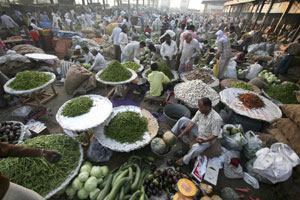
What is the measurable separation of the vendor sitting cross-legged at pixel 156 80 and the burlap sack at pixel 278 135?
320cm

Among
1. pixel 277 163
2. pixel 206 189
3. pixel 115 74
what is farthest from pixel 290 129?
pixel 115 74

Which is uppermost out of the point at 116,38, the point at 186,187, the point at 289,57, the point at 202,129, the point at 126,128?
the point at 289,57

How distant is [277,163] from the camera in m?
2.84

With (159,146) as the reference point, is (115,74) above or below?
above

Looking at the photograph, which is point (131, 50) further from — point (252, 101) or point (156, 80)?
point (252, 101)

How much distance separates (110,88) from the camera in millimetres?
6660

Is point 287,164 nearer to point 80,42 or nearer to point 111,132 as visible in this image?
point 111,132

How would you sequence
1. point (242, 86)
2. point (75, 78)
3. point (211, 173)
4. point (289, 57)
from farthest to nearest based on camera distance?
point (289, 57), point (75, 78), point (242, 86), point (211, 173)

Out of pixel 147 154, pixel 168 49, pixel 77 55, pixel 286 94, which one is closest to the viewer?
pixel 147 154

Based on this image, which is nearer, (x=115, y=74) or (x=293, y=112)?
(x=293, y=112)

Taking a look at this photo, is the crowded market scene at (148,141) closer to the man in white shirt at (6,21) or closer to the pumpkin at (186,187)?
the pumpkin at (186,187)

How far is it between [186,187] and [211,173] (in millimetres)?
836

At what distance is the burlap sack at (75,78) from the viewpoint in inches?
220

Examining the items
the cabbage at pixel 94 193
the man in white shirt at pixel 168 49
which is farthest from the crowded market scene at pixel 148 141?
the man in white shirt at pixel 168 49
